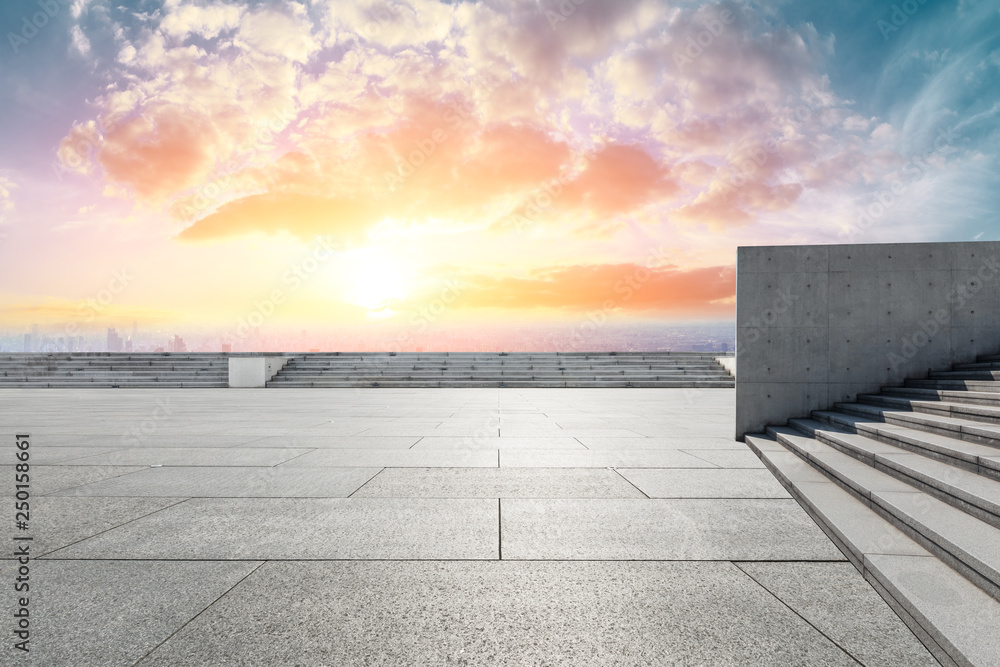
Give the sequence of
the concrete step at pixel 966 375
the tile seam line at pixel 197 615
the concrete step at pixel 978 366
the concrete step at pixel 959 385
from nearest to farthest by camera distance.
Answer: the tile seam line at pixel 197 615 < the concrete step at pixel 959 385 < the concrete step at pixel 966 375 < the concrete step at pixel 978 366

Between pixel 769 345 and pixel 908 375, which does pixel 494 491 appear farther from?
pixel 908 375

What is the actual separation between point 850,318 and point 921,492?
5104 millimetres

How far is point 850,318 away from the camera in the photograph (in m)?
8.96

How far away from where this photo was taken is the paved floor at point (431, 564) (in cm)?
279

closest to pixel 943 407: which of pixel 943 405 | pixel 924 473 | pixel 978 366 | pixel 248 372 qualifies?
pixel 943 405

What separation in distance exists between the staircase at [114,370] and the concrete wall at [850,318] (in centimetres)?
2606

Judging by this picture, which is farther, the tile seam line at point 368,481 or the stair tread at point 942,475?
the tile seam line at point 368,481

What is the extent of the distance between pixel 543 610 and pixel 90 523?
4374 mm

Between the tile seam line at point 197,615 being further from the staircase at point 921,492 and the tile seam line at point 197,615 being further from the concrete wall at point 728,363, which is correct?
the concrete wall at point 728,363

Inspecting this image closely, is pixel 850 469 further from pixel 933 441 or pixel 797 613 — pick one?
pixel 797 613

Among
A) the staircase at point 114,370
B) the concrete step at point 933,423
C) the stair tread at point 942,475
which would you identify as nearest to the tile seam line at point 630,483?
the stair tread at point 942,475

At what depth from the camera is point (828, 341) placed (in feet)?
29.6

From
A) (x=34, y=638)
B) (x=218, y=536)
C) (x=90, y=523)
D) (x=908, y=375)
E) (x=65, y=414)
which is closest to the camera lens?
(x=34, y=638)

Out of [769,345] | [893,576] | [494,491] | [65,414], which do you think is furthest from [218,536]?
[65,414]
